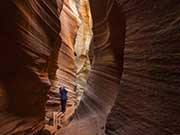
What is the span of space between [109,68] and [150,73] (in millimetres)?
2369

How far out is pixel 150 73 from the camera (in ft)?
5.85

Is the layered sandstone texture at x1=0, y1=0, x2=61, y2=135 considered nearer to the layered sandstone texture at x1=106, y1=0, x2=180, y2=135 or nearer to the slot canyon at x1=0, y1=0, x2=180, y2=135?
the slot canyon at x1=0, y1=0, x2=180, y2=135

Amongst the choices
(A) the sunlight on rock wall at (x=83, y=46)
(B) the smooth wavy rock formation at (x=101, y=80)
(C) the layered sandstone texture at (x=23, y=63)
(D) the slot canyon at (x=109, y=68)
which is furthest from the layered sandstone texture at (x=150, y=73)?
(A) the sunlight on rock wall at (x=83, y=46)

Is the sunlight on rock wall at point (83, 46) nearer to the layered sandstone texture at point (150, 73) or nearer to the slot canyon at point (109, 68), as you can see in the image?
the slot canyon at point (109, 68)

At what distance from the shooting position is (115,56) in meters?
3.91

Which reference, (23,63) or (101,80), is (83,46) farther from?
(23,63)

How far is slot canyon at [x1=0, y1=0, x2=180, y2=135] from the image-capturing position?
159 centimetres

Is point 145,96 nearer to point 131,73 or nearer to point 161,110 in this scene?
point 161,110

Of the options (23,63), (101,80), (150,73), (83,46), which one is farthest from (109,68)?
(83,46)

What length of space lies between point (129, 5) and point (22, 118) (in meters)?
2.99

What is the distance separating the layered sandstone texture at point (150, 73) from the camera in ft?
4.92

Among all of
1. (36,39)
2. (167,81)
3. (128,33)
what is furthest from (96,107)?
(167,81)

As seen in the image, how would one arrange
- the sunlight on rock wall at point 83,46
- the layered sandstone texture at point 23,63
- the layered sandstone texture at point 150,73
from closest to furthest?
the layered sandstone texture at point 150,73, the layered sandstone texture at point 23,63, the sunlight on rock wall at point 83,46

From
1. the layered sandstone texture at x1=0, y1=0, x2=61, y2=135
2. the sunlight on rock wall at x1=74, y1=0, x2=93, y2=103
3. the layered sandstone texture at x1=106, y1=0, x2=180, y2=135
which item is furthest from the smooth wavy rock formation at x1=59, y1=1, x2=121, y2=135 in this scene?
the sunlight on rock wall at x1=74, y1=0, x2=93, y2=103
